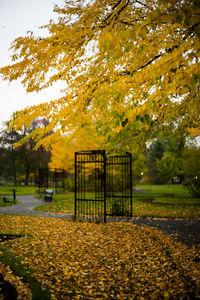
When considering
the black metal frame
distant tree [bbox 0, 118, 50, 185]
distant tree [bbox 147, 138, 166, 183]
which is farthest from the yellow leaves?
distant tree [bbox 147, 138, 166, 183]

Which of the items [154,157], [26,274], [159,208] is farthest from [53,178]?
[26,274]

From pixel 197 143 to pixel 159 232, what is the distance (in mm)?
17205

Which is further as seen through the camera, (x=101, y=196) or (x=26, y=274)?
(x=101, y=196)

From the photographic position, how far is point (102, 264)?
4469 mm

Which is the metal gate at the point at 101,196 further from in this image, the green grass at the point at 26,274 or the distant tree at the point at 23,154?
the distant tree at the point at 23,154

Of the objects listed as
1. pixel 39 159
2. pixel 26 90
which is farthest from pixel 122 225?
pixel 39 159

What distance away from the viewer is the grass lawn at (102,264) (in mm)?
3432

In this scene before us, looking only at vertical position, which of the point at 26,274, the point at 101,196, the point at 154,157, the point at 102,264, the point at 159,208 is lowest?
the point at 159,208

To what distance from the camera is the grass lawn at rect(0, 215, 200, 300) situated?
3432 mm

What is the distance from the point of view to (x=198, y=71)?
2.62m

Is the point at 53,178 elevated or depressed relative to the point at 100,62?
depressed

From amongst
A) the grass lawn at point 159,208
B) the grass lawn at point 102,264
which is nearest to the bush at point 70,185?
the grass lawn at point 159,208

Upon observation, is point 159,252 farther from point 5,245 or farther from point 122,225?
point 5,245

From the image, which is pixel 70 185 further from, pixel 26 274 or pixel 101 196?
pixel 26 274
